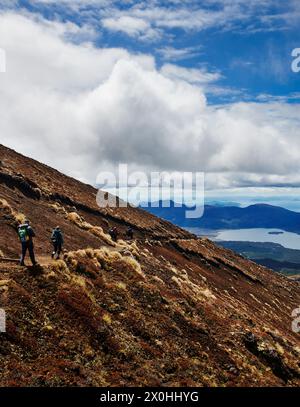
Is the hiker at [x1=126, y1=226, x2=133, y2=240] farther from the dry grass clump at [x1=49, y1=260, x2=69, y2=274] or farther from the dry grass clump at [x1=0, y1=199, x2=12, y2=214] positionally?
the dry grass clump at [x1=49, y1=260, x2=69, y2=274]

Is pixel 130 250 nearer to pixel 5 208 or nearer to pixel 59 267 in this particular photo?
pixel 5 208

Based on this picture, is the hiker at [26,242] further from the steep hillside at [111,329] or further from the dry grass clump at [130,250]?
the dry grass clump at [130,250]

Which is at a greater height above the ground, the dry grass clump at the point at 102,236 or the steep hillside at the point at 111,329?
the dry grass clump at the point at 102,236

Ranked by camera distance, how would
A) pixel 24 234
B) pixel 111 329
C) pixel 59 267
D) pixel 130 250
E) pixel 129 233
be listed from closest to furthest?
pixel 111 329 < pixel 24 234 < pixel 59 267 < pixel 130 250 < pixel 129 233

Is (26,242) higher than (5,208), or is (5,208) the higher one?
(5,208)

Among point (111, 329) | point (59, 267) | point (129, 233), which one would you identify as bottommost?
point (111, 329)

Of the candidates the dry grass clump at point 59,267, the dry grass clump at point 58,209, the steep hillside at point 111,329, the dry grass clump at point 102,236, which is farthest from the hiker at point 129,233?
the dry grass clump at point 59,267

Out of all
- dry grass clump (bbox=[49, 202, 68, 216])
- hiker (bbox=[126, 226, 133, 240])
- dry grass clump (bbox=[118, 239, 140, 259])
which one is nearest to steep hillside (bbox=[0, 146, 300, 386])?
dry grass clump (bbox=[118, 239, 140, 259])

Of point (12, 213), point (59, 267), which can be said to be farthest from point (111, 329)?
point (12, 213)

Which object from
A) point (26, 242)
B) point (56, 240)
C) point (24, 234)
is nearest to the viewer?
point (26, 242)

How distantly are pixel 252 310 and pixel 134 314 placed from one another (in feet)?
94.6
